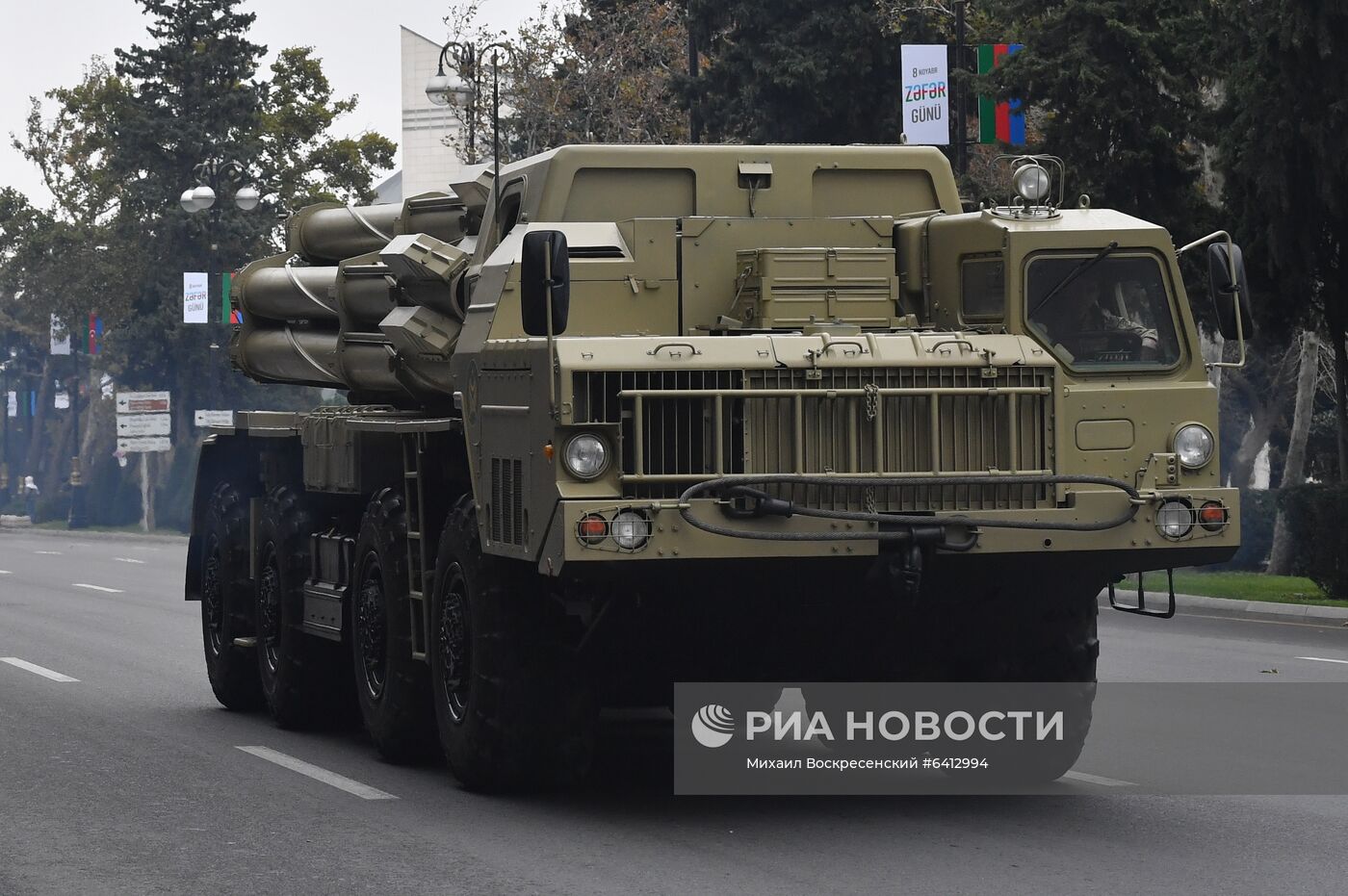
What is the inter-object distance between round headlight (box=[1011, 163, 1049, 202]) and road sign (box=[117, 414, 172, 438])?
2059 inches

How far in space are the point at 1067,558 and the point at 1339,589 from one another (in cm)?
1621

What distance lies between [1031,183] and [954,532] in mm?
2069

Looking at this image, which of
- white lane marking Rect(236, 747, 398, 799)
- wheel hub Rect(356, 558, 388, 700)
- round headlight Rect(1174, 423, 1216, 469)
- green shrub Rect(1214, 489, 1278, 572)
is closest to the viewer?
round headlight Rect(1174, 423, 1216, 469)

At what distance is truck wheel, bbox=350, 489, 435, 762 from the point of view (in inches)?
469

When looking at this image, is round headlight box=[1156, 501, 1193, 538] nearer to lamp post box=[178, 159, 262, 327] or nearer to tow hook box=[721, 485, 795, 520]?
tow hook box=[721, 485, 795, 520]

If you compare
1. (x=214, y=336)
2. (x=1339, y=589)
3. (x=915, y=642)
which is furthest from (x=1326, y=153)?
(x=214, y=336)

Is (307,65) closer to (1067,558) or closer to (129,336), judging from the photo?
(129,336)

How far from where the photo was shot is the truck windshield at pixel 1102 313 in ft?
34.0

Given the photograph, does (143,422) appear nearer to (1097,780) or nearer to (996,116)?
(996,116)

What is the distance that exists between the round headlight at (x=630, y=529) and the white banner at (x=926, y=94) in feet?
74.3

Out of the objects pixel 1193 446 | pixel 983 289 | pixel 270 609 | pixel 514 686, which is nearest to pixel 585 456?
pixel 514 686

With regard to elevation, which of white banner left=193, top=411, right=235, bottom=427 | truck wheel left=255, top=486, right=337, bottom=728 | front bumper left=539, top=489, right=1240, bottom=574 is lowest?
truck wheel left=255, top=486, right=337, bottom=728

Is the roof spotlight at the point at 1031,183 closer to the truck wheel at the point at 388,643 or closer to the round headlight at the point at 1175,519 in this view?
the round headlight at the point at 1175,519

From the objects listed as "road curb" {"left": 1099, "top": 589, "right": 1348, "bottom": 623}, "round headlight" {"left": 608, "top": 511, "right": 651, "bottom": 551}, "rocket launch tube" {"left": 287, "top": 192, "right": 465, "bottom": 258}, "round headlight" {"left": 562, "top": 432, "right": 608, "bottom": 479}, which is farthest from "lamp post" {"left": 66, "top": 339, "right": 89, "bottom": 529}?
"round headlight" {"left": 608, "top": 511, "right": 651, "bottom": 551}
